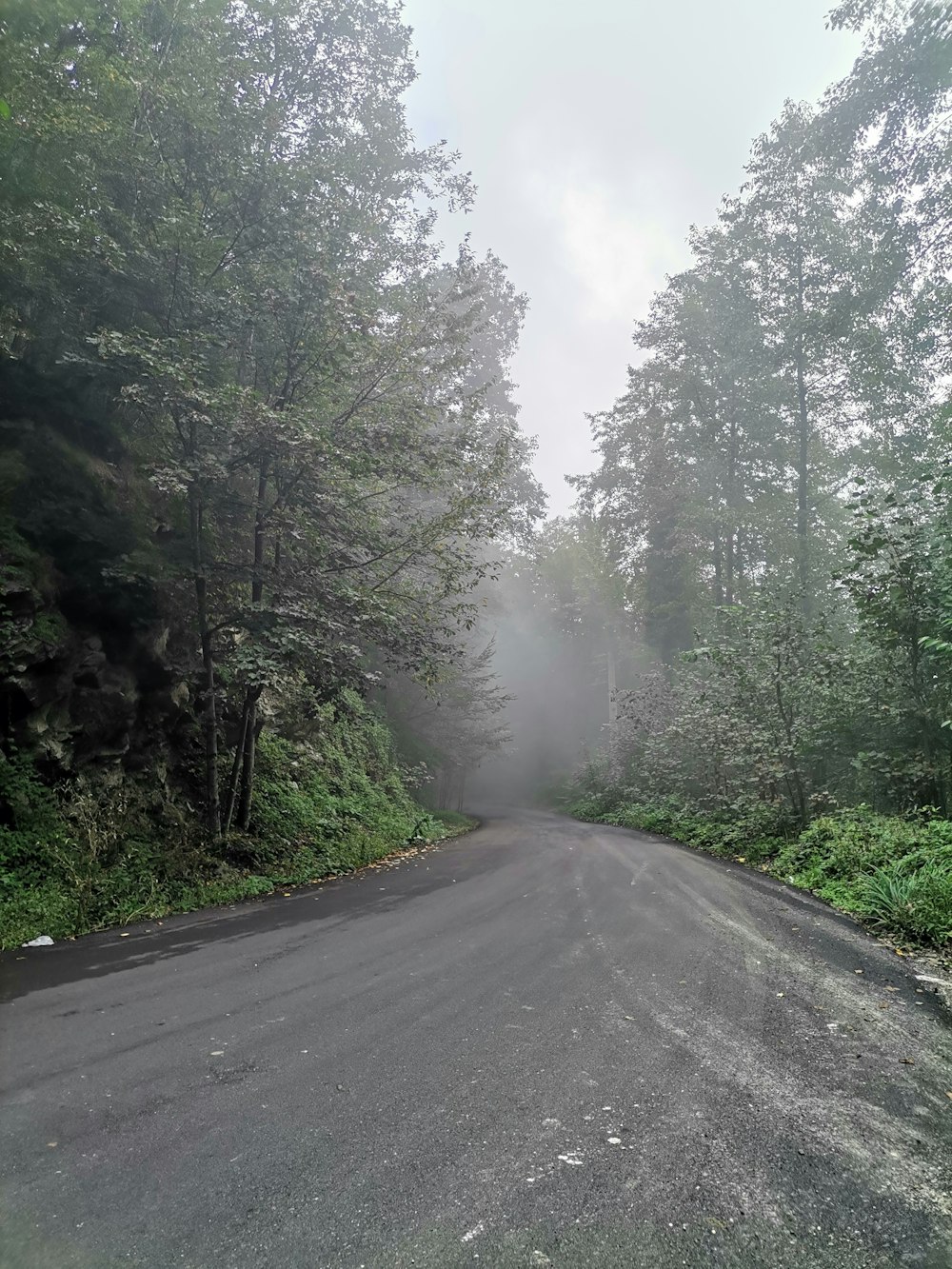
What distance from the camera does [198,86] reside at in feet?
26.7

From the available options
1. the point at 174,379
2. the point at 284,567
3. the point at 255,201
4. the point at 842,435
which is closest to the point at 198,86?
the point at 255,201

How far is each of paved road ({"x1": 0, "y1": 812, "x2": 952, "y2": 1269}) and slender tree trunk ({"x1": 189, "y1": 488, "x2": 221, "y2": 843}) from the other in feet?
9.53

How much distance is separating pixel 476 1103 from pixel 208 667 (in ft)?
21.3

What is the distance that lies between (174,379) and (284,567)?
2.62 meters

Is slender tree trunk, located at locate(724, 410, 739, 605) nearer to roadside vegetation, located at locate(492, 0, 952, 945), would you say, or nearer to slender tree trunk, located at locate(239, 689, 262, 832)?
roadside vegetation, located at locate(492, 0, 952, 945)

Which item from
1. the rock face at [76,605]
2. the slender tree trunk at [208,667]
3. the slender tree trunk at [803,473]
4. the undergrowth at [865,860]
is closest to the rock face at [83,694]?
the rock face at [76,605]

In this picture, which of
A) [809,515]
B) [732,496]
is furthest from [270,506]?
[732,496]

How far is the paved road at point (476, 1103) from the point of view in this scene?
2004 mm

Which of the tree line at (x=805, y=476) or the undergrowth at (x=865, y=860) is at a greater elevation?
the tree line at (x=805, y=476)

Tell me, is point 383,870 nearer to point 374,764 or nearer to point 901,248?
point 374,764

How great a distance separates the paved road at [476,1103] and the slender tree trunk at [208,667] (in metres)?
2.91

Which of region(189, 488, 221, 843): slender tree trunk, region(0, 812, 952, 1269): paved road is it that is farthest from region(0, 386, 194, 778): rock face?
region(0, 812, 952, 1269): paved road

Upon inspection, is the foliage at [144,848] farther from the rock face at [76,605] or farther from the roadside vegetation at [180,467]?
the rock face at [76,605]

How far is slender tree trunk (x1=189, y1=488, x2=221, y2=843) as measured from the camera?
7963 mm
